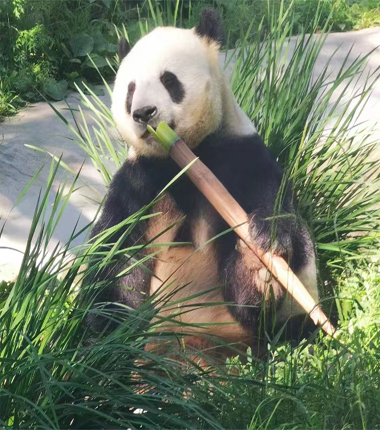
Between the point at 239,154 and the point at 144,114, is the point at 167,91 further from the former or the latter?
the point at 239,154

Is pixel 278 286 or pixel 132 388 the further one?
pixel 278 286

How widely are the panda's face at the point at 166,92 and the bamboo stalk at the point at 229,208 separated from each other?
89 millimetres

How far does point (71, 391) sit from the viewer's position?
243 centimetres

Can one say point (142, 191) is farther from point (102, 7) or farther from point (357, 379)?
point (102, 7)

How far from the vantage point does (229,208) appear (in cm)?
310

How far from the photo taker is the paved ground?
17.6 feet

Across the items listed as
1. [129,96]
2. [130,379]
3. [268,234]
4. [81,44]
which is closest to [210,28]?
[129,96]

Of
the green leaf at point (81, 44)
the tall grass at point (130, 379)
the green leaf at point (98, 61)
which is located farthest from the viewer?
the green leaf at point (81, 44)

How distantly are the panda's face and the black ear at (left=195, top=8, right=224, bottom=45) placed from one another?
0.11 m

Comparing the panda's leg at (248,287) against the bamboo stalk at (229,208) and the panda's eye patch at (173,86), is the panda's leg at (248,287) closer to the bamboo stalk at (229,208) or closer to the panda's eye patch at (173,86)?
the bamboo stalk at (229,208)

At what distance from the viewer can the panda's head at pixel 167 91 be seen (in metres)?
3.17

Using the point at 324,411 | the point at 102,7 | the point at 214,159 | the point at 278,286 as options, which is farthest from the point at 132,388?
the point at 102,7

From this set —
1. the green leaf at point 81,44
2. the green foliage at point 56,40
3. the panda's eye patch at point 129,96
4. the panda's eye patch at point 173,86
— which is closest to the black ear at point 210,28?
the panda's eye patch at point 173,86

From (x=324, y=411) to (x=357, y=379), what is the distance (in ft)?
0.64
